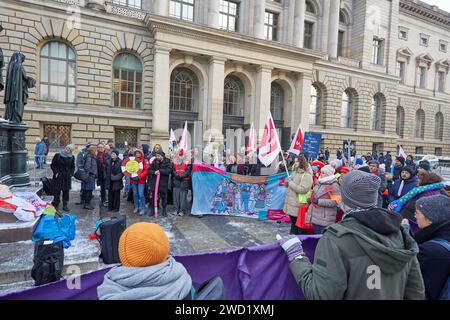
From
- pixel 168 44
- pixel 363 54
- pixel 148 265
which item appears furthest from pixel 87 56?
pixel 363 54

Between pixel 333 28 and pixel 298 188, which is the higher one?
pixel 333 28

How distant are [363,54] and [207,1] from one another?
56.6 ft

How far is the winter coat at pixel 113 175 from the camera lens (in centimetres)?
809

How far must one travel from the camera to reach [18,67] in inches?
336

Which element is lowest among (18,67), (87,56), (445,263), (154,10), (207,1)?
(445,263)

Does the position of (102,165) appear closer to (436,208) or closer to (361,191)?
(361,191)

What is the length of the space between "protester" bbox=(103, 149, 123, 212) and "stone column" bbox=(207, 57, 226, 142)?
14.0 m

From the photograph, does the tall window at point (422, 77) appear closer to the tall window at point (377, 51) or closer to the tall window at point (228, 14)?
the tall window at point (377, 51)

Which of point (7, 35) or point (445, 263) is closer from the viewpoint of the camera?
point (445, 263)

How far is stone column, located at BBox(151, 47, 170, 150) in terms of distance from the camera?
794 inches

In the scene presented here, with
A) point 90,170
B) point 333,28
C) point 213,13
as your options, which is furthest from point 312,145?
point 333,28

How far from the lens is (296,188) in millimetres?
5727

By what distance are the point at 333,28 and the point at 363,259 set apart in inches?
1265
